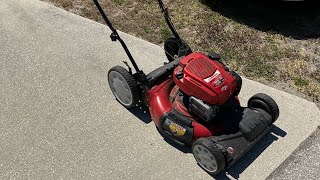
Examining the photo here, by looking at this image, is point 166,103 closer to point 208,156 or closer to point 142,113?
point 142,113

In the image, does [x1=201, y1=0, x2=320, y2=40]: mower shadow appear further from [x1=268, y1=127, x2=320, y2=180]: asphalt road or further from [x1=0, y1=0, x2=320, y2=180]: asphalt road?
[x1=268, y1=127, x2=320, y2=180]: asphalt road

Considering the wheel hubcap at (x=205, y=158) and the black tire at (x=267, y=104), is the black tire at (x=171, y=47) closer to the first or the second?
the black tire at (x=267, y=104)

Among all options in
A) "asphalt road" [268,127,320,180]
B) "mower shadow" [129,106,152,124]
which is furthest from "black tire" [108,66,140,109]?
"asphalt road" [268,127,320,180]

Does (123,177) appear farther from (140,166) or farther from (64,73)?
(64,73)

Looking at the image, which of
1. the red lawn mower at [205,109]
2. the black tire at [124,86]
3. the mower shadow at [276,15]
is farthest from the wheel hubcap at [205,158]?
the mower shadow at [276,15]

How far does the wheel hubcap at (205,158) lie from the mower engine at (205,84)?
1.21 ft

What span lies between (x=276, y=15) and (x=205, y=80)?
393cm

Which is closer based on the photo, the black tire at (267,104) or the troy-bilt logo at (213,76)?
the troy-bilt logo at (213,76)

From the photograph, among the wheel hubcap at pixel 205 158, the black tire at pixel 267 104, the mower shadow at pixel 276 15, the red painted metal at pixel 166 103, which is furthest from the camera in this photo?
the mower shadow at pixel 276 15

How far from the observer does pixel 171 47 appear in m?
7.05

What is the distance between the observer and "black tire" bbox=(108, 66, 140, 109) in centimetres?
612

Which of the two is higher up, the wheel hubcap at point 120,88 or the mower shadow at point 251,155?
the wheel hubcap at point 120,88

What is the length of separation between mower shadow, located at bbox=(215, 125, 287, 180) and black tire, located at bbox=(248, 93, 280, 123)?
1.13 feet

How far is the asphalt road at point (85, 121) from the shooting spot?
19.0ft
